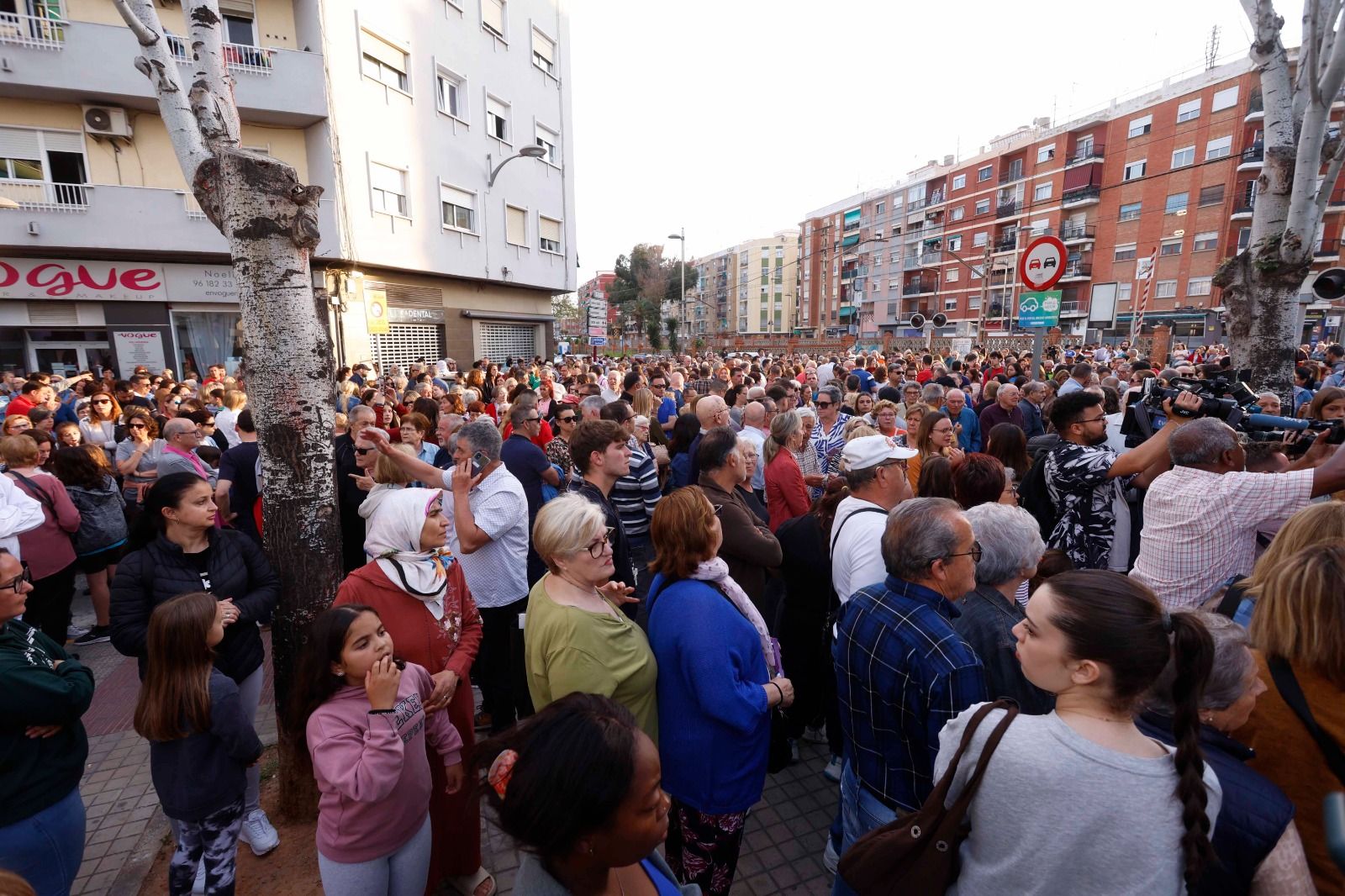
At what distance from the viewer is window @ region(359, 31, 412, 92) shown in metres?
15.2

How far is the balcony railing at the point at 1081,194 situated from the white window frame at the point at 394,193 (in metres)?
41.4

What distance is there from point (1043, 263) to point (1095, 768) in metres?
6.67

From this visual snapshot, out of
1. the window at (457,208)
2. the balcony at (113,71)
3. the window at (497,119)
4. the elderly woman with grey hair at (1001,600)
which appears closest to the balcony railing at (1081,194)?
the window at (497,119)

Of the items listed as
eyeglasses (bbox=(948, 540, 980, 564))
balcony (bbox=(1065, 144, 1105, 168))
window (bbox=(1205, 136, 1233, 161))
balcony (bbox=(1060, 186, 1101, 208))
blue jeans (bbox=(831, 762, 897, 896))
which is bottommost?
blue jeans (bbox=(831, 762, 897, 896))

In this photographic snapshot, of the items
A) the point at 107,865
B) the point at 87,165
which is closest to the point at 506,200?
the point at 87,165

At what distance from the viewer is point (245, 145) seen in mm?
15461

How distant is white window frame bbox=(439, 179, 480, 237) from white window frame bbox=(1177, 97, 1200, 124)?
38942 mm

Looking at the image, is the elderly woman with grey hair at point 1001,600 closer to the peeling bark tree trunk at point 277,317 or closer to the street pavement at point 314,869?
the street pavement at point 314,869

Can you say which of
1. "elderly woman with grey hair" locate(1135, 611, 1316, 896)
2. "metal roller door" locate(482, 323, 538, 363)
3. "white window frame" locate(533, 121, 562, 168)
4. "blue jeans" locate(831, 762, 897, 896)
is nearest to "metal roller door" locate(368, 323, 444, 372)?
"metal roller door" locate(482, 323, 538, 363)

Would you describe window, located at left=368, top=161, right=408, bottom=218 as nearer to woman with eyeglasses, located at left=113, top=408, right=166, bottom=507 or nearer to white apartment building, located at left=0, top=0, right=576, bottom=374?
white apartment building, located at left=0, top=0, right=576, bottom=374

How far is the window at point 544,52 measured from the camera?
71.5ft

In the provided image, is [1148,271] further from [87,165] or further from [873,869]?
[87,165]

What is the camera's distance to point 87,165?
13648mm

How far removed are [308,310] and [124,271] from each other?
52.5ft
